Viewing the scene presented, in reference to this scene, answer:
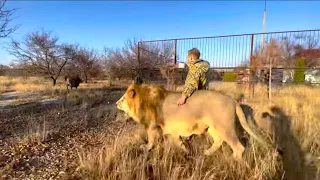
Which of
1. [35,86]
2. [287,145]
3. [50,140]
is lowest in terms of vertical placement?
[287,145]

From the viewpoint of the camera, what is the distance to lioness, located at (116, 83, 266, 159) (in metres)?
5.22

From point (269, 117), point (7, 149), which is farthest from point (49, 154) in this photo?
point (269, 117)

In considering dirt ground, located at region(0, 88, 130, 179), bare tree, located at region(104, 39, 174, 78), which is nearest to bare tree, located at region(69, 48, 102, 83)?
bare tree, located at region(104, 39, 174, 78)

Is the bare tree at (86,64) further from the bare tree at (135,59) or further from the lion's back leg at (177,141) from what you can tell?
the lion's back leg at (177,141)

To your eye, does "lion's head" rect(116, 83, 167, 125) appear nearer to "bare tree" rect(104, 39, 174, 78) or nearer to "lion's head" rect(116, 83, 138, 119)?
"lion's head" rect(116, 83, 138, 119)

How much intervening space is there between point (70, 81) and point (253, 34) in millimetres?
13572

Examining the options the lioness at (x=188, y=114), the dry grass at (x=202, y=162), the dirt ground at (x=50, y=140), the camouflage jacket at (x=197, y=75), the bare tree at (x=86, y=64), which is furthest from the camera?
the bare tree at (x=86, y=64)

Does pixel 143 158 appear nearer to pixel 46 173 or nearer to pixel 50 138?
pixel 46 173

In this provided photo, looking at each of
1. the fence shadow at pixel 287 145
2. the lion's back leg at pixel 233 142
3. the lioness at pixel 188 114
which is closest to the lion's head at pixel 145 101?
the lioness at pixel 188 114

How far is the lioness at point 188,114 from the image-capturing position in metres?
5.22

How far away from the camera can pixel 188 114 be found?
5492mm

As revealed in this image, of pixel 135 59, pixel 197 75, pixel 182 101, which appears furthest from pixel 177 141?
pixel 135 59

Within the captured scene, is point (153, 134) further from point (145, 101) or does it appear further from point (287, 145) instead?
point (287, 145)

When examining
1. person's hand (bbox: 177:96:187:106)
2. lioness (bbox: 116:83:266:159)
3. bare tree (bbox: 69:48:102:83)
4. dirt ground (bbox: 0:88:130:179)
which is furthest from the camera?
bare tree (bbox: 69:48:102:83)
